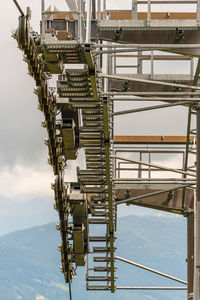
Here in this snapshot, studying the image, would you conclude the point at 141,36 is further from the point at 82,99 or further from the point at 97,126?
the point at 97,126

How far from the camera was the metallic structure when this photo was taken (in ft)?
59.8

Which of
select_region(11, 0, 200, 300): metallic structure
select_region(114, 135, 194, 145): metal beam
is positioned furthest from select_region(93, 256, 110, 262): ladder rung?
select_region(114, 135, 194, 145): metal beam

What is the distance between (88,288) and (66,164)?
874 centimetres

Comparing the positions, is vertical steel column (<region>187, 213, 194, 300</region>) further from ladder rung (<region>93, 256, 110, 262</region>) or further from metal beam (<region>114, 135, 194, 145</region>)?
ladder rung (<region>93, 256, 110, 262</region>)

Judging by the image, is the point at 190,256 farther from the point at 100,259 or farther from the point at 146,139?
the point at 146,139

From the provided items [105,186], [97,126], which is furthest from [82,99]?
[105,186]

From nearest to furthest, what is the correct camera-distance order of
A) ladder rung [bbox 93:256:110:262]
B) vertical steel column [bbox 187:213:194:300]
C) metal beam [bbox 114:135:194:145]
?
vertical steel column [bbox 187:213:194:300]
ladder rung [bbox 93:256:110:262]
metal beam [bbox 114:135:194:145]

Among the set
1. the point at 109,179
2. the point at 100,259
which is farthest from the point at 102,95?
the point at 100,259

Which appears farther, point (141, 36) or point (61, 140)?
point (61, 140)

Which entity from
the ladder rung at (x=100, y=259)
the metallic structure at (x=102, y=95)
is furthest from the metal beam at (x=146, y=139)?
the ladder rung at (x=100, y=259)

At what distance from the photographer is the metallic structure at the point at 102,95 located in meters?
18.2

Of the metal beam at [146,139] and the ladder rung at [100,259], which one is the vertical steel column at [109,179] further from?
the metal beam at [146,139]

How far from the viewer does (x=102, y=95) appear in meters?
21.0

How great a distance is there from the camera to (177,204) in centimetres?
3102
